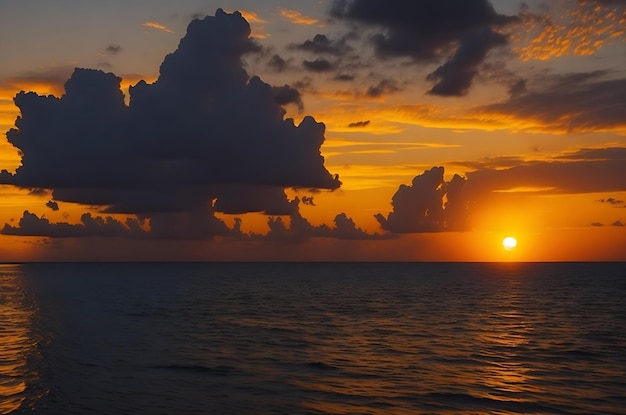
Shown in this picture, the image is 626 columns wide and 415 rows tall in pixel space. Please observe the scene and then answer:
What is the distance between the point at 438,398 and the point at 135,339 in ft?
115

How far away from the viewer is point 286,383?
140 ft

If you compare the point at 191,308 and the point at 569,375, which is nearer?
the point at 569,375

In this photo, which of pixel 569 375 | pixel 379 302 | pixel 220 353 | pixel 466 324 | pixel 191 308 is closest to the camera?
pixel 569 375

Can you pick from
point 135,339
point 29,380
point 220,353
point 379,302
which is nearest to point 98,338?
point 135,339

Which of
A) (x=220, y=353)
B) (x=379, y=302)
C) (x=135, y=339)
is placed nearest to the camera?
(x=220, y=353)

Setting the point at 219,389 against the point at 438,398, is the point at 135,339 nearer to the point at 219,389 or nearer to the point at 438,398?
the point at 219,389

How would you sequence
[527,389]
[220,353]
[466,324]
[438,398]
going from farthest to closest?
[466,324]
[220,353]
[527,389]
[438,398]

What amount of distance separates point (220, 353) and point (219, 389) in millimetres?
14091

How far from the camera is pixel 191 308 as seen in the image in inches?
4075

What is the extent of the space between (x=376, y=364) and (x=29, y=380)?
24.3 meters

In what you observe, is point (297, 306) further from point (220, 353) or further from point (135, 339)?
point (220, 353)

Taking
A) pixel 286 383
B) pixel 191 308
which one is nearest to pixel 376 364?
pixel 286 383

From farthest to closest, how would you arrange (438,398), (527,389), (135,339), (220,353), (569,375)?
(135,339) → (220,353) → (569,375) → (527,389) → (438,398)

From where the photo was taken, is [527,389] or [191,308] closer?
[527,389]
